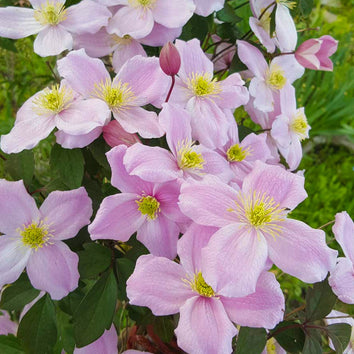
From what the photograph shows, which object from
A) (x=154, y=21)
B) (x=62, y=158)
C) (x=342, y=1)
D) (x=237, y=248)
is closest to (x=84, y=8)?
(x=154, y=21)

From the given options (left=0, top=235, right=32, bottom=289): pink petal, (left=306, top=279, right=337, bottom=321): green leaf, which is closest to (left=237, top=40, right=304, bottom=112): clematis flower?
(left=306, top=279, right=337, bottom=321): green leaf

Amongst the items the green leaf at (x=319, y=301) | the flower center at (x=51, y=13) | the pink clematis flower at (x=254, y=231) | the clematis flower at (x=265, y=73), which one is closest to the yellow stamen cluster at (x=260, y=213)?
the pink clematis flower at (x=254, y=231)

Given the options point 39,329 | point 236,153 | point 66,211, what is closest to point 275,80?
point 236,153

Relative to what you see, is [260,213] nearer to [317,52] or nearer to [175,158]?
[175,158]

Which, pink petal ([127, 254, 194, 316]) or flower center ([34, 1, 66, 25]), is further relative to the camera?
flower center ([34, 1, 66, 25])

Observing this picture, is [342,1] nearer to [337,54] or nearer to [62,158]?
[337,54]

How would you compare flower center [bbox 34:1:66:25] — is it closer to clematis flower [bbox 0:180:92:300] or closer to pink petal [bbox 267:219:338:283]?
clematis flower [bbox 0:180:92:300]
